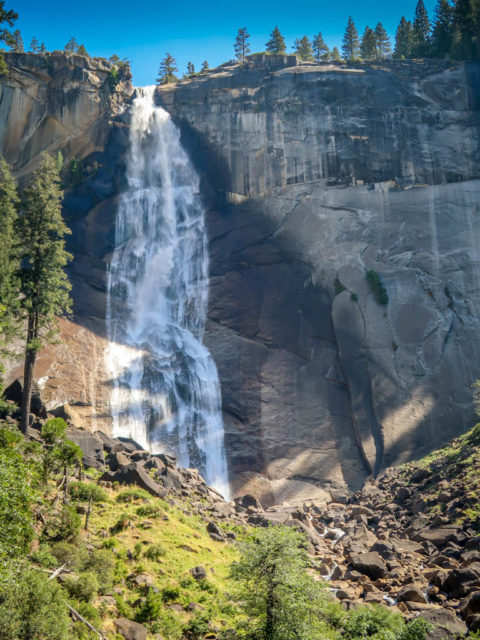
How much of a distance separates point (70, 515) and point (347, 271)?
3501 cm

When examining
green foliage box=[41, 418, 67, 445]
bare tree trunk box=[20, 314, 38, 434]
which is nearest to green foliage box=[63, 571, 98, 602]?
green foliage box=[41, 418, 67, 445]

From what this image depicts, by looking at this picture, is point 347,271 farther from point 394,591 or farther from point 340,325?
point 394,591

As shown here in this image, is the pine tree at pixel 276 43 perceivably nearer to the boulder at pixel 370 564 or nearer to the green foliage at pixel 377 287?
the green foliage at pixel 377 287

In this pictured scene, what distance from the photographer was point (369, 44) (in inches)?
2566

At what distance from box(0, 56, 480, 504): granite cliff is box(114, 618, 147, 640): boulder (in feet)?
73.8

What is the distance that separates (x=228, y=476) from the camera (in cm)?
3922

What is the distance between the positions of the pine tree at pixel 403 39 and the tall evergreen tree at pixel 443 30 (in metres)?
3.94

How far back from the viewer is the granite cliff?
40938 mm

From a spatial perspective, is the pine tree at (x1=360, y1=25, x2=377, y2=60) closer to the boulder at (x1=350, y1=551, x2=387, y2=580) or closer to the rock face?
the rock face

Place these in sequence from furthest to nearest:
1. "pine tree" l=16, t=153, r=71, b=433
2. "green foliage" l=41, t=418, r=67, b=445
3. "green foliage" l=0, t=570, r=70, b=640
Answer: "pine tree" l=16, t=153, r=71, b=433 → "green foliage" l=41, t=418, r=67, b=445 → "green foliage" l=0, t=570, r=70, b=640

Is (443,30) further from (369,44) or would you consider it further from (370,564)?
(370,564)

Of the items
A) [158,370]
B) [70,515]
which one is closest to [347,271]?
[158,370]

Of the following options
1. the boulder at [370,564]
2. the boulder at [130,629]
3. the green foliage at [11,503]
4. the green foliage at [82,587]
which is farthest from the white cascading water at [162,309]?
the green foliage at [11,503]

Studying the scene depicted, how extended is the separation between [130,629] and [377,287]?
119ft
